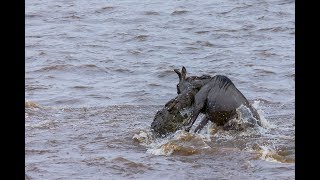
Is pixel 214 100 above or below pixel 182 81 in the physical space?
below

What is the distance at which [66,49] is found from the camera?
15.1m

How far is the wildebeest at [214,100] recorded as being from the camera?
23.3 ft

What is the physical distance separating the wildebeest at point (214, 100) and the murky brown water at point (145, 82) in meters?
0.17

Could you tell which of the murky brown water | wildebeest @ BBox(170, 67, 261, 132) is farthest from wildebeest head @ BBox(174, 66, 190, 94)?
the murky brown water

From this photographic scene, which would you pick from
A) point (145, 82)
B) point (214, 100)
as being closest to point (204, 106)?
point (214, 100)

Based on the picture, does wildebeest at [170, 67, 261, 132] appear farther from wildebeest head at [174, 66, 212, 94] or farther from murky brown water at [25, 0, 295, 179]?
murky brown water at [25, 0, 295, 179]

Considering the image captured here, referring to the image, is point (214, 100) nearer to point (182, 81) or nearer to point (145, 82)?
point (182, 81)

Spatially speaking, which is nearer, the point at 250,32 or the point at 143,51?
the point at 143,51

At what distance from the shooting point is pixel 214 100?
711 centimetres

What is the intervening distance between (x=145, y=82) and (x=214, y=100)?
4908 mm

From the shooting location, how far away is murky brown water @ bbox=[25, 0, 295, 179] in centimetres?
616
